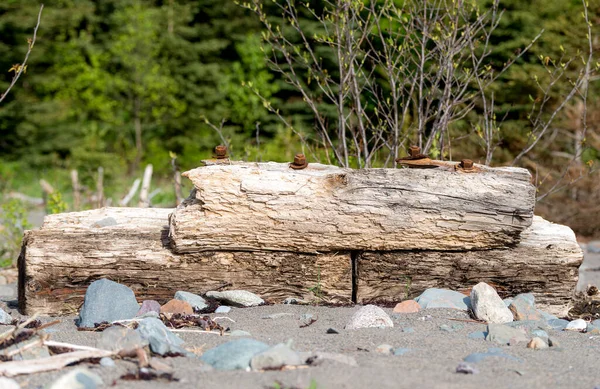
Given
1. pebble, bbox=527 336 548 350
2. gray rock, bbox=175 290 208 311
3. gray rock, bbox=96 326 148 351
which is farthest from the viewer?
gray rock, bbox=175 290 208 311

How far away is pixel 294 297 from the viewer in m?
5.01

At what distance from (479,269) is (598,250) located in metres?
6.25

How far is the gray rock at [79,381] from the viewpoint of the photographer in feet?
9.31

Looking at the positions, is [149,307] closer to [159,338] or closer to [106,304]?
[106,304]

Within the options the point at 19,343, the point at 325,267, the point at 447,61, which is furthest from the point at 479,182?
the point at 19,343

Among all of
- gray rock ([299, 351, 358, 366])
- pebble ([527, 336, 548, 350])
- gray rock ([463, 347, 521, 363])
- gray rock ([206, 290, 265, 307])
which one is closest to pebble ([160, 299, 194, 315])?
gray rock ([206, 290, 265, 307])

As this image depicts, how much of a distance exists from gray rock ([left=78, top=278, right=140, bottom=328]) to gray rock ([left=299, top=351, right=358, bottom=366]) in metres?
1.44

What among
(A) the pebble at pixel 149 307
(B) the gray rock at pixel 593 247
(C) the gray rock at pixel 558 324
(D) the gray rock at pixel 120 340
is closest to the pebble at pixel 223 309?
(A) the pebble at pixel 149 307

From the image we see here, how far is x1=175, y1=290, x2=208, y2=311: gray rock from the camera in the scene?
470 centimetres

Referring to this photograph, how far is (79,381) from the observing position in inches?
114

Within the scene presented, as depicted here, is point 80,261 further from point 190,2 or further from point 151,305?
point 190,2

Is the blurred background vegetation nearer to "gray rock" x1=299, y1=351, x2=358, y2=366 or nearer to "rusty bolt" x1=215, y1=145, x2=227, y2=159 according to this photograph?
"rusty bolt" x1=215, y1=145, x2=227, y2=159

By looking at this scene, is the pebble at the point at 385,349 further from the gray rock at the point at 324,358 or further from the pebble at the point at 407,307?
the pebble at the point at 407,307

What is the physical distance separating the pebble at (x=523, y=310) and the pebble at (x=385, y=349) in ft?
4.07
